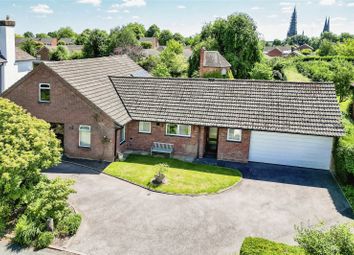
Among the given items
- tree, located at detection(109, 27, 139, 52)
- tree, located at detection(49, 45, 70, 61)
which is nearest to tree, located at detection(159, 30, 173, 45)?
tree, located at detection(49, 45, 70, 61)

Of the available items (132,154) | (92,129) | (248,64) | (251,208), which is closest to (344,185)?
(251,208)

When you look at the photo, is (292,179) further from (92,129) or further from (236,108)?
(92,129)

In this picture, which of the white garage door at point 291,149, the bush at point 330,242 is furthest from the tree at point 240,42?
the bush at point 330,242

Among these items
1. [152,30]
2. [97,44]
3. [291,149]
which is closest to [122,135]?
[291,149]

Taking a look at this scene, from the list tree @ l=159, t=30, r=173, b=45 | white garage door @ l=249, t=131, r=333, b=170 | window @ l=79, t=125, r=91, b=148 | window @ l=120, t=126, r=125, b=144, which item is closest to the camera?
white garage door @ l=249, t=131, r=333, b=170

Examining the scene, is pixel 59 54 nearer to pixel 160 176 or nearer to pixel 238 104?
pixel 238 104

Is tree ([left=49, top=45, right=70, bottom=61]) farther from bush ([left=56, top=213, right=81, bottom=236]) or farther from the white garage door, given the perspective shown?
bush ([left=56, top=213, right=81, bottom=236])
